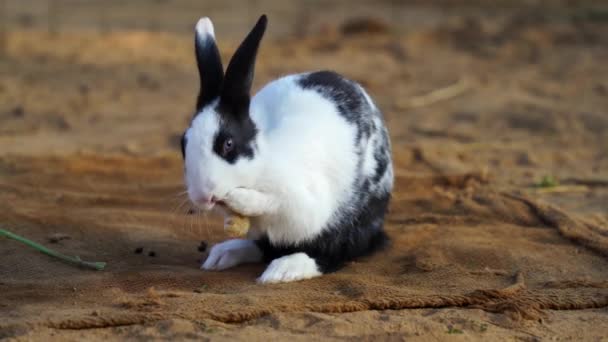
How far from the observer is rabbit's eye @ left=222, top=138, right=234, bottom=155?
4.04 meters

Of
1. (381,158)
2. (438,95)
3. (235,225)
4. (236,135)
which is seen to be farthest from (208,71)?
(438,95)

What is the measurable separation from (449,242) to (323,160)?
3.48ft

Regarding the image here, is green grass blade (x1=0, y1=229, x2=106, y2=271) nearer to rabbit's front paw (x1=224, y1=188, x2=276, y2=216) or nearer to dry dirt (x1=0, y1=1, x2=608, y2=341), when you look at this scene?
dry dirt (x1=0, y1=1, x2=608, y2=341)

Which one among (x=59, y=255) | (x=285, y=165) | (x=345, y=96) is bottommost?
(x=59, y=255)

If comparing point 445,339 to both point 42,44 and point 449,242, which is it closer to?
point 449,242

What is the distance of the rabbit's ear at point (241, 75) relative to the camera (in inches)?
162

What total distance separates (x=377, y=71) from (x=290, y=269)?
20.8ft

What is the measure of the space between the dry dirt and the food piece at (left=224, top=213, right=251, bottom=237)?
30 centimetres

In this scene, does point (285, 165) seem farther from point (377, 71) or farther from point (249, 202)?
point (377, 71)

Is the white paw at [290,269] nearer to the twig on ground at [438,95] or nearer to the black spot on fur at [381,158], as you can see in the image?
the black spot on fur at [381,158]

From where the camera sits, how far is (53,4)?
13336 mm

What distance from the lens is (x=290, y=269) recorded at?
4.51 meters

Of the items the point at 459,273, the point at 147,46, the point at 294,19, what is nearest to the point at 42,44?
the point at 147,46

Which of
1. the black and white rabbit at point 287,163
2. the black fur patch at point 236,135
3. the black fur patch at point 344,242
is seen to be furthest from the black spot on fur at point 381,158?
the black fur patch at point 236,135
